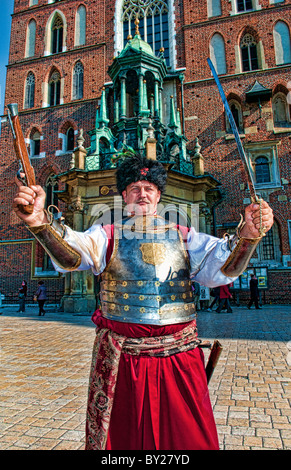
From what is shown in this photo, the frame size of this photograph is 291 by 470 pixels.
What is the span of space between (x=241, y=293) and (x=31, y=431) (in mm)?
13602

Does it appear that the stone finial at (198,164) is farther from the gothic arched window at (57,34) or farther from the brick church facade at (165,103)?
the gothic arched window at (57,34)

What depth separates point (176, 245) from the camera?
211cm

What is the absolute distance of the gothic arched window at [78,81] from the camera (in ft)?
64.9

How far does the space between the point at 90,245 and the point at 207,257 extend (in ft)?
2.49

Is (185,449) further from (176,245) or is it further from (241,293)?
(241,293)

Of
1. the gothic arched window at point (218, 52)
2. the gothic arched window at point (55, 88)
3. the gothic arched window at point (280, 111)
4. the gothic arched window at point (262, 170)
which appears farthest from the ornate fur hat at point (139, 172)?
the gothic arched window at point (55, 88)

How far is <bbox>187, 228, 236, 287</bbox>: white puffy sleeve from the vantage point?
2062 mm

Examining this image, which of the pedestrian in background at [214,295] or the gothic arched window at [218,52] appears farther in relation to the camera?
the gothic arched window at [218,52]

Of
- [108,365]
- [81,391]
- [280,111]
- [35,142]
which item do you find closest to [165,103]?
[280,111]

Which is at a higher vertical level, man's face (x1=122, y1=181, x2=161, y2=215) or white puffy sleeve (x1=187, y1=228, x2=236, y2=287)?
man's face (x1=122, y1=181, x2=161, y2=215)

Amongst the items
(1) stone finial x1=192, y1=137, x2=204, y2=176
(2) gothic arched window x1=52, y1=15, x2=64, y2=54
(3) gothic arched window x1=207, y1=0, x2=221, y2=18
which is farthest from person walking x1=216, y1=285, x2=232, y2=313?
(2) gothic arched window x1=52, y1=15, x2=64, y2=54

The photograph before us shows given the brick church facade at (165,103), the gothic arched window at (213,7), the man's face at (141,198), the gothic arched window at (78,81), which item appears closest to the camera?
the man's face at (141,198)

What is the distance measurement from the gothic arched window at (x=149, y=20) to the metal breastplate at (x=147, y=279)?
2069cm

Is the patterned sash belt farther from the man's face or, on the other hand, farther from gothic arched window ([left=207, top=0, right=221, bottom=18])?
gothic arched window ([left=207, top=0, right=221, bottom=18])
